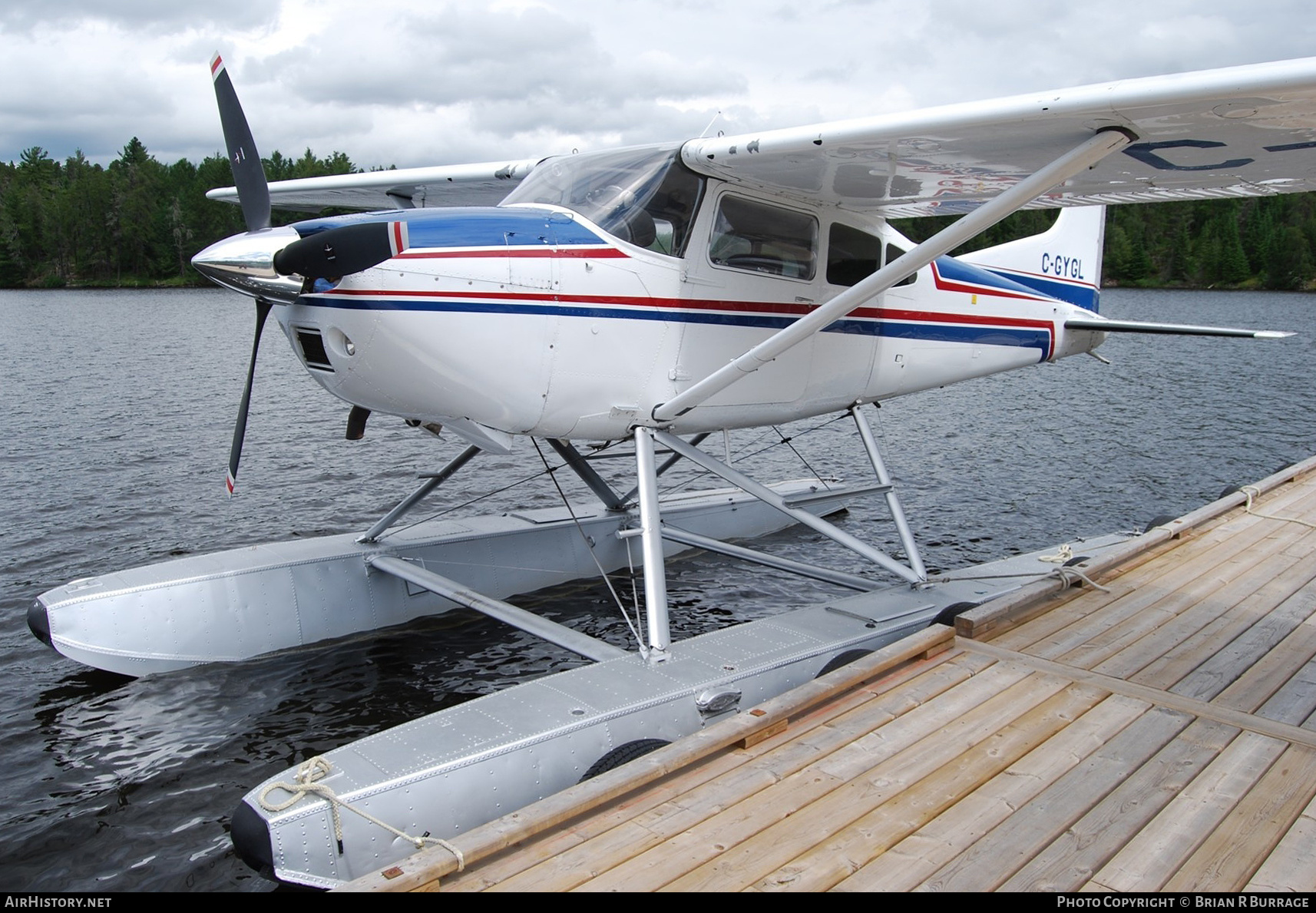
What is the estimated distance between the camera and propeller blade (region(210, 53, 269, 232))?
5.17 metres

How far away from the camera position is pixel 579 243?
526 cm

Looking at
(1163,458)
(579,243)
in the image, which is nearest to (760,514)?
(579,243)

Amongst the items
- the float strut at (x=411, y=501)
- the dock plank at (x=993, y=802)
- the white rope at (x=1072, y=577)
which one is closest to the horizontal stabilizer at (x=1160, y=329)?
the white rope at (x=1072, y=577)

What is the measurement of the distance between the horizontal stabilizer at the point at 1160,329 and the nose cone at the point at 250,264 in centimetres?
623

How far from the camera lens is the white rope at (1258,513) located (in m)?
7.70

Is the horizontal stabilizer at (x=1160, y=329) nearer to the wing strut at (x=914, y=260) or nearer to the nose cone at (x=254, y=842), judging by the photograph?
the wing strut at (x=914, y=260)

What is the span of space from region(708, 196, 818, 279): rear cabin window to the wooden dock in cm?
247

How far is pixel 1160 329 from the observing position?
803cm

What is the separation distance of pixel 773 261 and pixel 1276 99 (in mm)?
2773

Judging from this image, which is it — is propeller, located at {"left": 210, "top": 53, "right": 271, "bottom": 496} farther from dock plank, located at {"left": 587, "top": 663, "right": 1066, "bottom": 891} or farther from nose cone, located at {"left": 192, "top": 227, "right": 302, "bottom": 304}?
dock plank, located at {"left": 587, "top": 663, "right": 1066, "bottom": 891}

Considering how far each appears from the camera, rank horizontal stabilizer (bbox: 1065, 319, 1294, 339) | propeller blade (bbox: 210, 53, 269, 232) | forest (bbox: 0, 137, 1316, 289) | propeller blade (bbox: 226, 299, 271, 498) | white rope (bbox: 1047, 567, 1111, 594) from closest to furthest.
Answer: propeller blade (bbox: 210, 53, 269, 232), propeller blade (bbox: 226, 299, 271, 498), white rope (bbox: 1047, 567, 1111, 594), horizontal stabilizer (bbox: 1065, 319, 1294, 339), forest (bbox: 0, 137, 1316, 289)

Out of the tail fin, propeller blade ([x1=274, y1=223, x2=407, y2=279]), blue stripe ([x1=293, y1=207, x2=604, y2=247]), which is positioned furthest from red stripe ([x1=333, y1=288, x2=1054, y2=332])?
the tail fin

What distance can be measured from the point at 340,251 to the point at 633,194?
5.59ft
